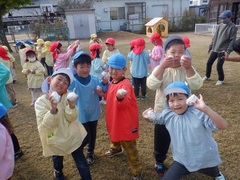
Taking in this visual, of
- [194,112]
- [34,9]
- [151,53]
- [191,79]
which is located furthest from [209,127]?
[34,9]

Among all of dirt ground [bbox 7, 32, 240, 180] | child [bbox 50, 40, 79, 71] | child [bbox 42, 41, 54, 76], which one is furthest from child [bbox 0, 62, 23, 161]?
child [bbox 42, 41, 54, 76]

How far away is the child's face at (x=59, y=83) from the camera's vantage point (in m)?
2.18

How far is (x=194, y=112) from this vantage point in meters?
1.93

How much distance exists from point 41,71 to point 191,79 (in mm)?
3999

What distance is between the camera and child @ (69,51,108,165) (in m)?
2.57

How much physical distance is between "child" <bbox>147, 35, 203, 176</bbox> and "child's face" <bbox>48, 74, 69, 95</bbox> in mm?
896

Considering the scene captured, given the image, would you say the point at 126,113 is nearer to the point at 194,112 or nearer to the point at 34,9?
the point at 194,112

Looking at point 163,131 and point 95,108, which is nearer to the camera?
point 163,131

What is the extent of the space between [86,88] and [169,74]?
1007 mm

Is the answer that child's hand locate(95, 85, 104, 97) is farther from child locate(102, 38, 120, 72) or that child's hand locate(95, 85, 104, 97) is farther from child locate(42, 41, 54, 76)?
child locate(42, 41, 54, 76)

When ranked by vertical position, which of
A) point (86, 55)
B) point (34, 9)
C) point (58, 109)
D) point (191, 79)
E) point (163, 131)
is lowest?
point (163, 131)

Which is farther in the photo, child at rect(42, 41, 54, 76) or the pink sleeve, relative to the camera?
child at rect(42, 41, 54, 76)

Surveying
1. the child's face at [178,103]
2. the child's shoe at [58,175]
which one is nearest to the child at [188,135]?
the child's face at [178,103]

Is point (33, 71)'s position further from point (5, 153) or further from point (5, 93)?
point (5, 153)
